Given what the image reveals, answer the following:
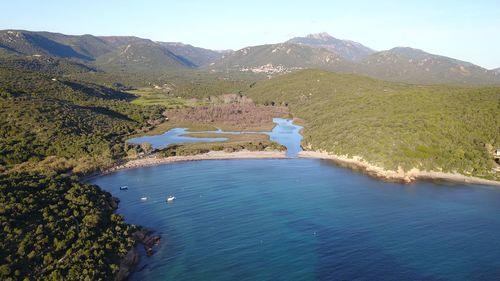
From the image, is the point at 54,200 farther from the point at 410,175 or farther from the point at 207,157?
the point at 410,175

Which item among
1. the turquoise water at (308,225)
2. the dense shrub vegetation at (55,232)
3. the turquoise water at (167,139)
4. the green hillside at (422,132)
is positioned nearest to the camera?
the dense shrub vegetation at (55,232)

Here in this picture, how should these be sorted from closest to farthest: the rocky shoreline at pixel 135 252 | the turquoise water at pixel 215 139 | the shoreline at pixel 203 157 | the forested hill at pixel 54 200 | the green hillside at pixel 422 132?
the forested hill at pixel 54 200 < the rocky shoreline at pixel 135 252 < the green hillside at pixel 422 132 < the shoreline at pixel 203 157 < the turquoise water at pixel 215 139

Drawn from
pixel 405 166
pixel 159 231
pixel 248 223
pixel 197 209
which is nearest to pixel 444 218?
pixel 405 166

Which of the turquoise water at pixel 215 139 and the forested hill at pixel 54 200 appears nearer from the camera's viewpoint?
the forested hill at pixel 54 200

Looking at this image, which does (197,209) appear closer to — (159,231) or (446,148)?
(159,231)

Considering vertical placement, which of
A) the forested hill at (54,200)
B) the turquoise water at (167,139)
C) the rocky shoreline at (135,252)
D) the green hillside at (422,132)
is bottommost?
the rocky shoreline at (135,252)

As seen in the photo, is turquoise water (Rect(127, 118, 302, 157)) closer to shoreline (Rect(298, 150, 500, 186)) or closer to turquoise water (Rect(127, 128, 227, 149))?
turquoise water (Rect(127, 128, 227, 149))

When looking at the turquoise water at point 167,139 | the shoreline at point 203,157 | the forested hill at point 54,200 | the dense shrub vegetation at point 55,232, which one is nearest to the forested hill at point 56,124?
the forested hill at point 54,200

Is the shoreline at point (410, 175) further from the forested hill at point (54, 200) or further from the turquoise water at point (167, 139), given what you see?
the forested hill at point (54, 200)

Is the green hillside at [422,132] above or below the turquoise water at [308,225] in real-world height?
above
